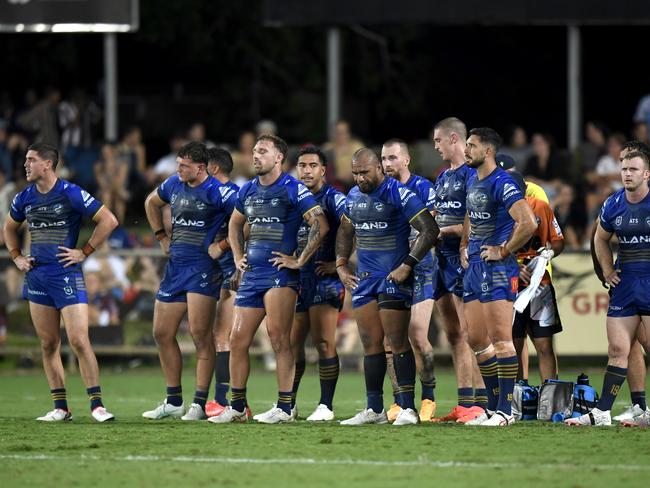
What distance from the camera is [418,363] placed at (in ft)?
44.0

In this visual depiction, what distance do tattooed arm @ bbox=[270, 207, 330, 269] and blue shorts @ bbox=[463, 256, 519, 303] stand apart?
1457mm

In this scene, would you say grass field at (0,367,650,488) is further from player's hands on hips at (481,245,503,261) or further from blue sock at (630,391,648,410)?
player's hands on hips at (481,245,503,261)

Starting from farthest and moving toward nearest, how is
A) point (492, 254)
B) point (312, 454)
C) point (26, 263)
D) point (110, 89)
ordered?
1. point (110, 89)
2. point (26, 263)
3. point (492, 254)
4. point (312, 454)

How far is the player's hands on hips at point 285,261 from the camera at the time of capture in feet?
41.9

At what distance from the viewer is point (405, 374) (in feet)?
41.0

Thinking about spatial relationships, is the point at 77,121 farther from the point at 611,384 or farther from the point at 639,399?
the point at 611,384

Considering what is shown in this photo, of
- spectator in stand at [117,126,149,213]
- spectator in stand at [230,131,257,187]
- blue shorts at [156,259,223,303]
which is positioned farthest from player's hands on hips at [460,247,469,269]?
spectator in stand at [117,126,149,213]

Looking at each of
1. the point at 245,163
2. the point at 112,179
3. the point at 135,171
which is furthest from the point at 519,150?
the point at 112,179

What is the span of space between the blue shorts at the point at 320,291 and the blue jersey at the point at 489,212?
5.09ft

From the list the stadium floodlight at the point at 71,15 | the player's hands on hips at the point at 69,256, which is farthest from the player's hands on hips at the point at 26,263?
the stadium floodlight at the point at 71,15

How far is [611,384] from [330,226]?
9.63 ft

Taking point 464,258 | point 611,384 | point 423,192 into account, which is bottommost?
point 611,384

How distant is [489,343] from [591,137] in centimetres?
1065

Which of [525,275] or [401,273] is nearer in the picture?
[401,273]
